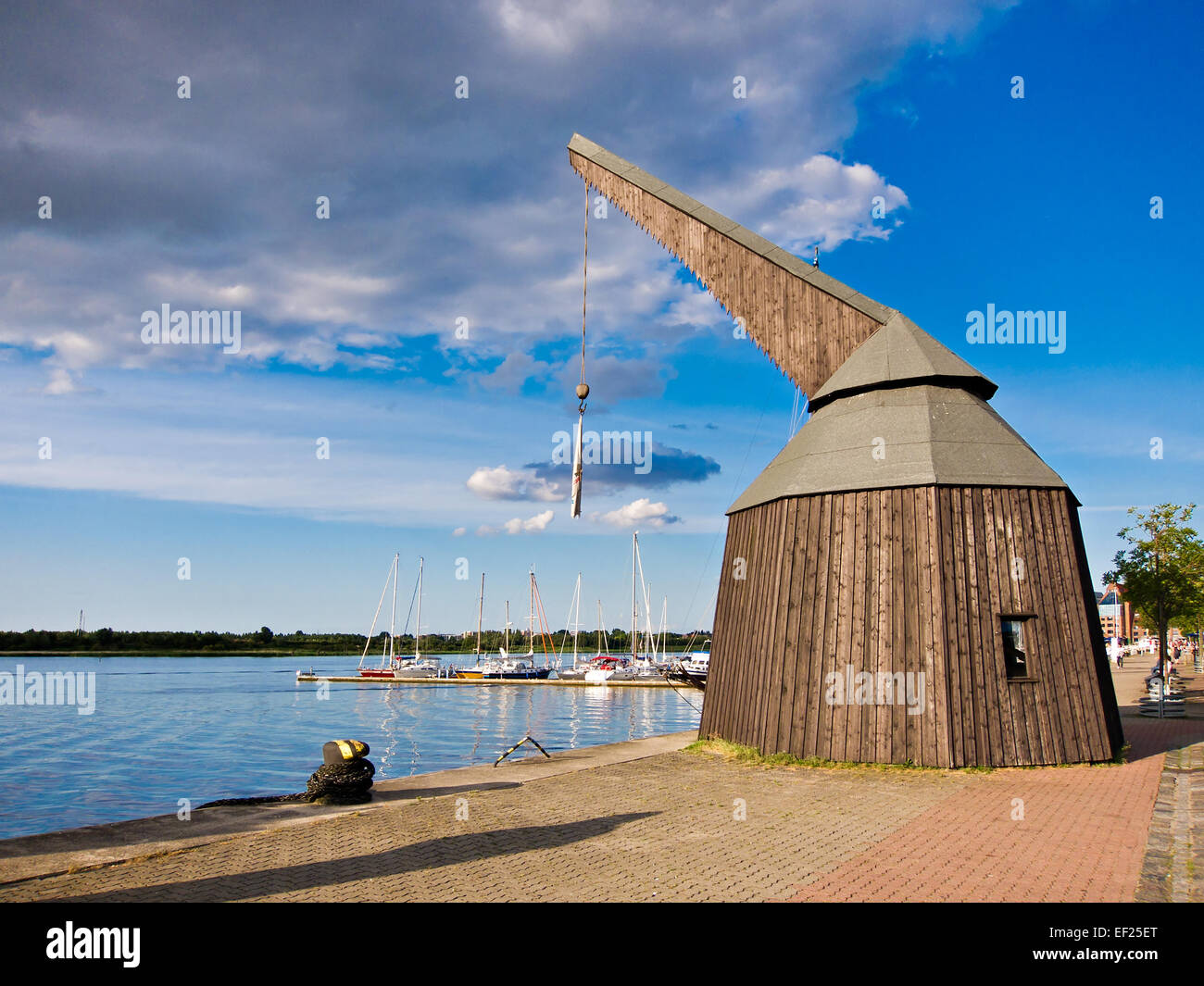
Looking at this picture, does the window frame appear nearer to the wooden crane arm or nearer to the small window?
the small window

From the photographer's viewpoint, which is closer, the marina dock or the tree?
the tree

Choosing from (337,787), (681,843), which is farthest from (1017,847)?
(337,787)

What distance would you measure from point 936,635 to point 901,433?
4111 millimetres

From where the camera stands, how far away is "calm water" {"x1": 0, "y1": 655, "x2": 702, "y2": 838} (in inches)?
905

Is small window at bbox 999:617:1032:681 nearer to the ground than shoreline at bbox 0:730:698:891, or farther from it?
farther from it

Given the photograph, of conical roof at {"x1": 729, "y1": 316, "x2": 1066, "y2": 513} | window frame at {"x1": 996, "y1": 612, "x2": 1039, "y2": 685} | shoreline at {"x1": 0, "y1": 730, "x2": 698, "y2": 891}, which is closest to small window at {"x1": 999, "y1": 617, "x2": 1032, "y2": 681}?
window frame at {"x1": 996, "y1": 612, "x2": 1039, "y2": 685}

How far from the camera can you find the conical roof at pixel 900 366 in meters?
17.0

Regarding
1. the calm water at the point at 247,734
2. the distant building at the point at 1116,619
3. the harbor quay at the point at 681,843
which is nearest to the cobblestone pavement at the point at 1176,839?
the harbor quay at the point at 681,843

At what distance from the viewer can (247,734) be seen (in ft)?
Result: 130

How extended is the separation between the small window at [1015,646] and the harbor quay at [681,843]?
5.53 feet

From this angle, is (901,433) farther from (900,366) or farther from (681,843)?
(681,843)

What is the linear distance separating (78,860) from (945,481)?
14.1 meters

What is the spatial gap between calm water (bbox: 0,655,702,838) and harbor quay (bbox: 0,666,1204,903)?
11.5m
